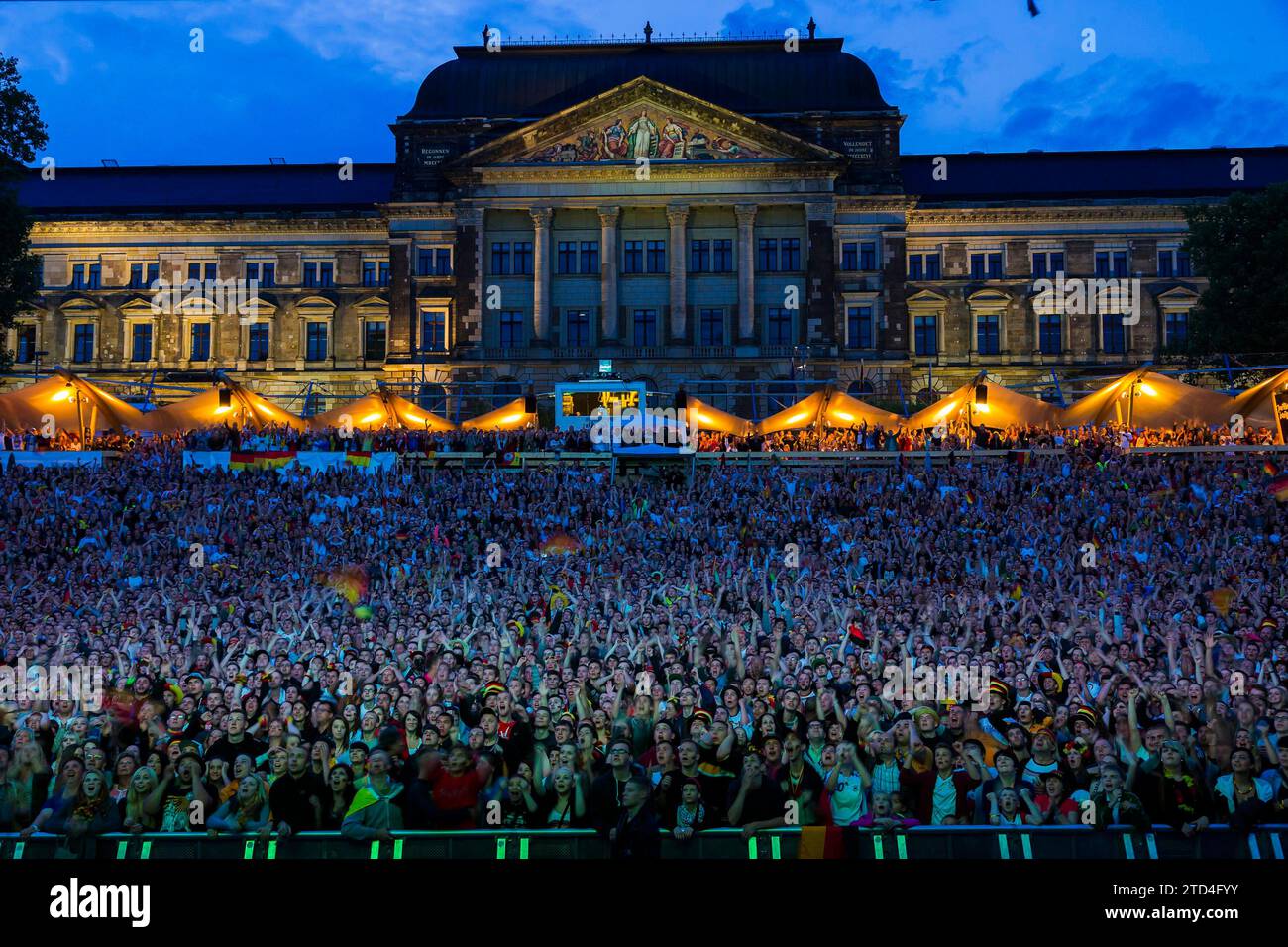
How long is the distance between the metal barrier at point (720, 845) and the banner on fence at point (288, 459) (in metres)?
17.9

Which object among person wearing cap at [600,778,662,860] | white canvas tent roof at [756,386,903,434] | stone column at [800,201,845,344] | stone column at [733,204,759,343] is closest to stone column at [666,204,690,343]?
stone column at [733,204,759,343]

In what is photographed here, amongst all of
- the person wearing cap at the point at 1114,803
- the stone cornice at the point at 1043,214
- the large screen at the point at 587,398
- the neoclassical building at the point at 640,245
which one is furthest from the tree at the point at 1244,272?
the person wearing cap at the point at 1114,803

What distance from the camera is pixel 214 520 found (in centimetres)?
2466

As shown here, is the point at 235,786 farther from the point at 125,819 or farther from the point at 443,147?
the point at 443,147

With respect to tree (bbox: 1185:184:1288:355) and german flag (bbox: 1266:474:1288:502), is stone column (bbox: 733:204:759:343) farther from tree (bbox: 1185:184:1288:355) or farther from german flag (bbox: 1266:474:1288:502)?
german flag (bbox: 1266:474:1288:502)

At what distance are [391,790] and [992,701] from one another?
22.3 feet

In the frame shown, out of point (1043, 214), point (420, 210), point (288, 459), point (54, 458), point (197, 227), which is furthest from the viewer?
point (197, 227)

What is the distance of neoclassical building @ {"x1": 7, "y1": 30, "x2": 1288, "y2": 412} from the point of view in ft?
219

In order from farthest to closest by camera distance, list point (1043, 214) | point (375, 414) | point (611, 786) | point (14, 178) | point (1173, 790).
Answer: point (1043, 214) → point (14, 178) → point (375, 414) → point (611, 786) → point (1173, 790)

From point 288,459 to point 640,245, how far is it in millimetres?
43233

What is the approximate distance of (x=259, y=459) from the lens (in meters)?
29.0

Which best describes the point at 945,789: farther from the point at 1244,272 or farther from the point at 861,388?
the point at 861,388

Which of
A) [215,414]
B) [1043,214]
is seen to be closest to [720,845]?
[215,414]

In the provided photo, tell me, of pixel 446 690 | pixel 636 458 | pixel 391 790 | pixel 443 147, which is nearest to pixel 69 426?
pixel 636 458
